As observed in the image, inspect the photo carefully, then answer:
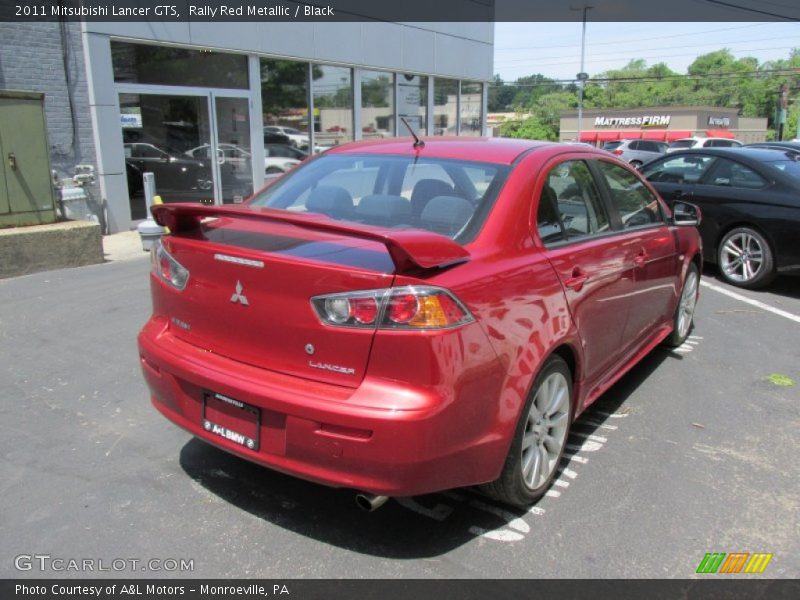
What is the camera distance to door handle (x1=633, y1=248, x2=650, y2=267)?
4064 mm

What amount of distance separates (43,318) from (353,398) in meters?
4.55

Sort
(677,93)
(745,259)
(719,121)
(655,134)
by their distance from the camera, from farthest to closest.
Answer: (677,93) < (719,121) < (655,134) < (745,259)

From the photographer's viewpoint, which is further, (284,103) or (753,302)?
(284,103)

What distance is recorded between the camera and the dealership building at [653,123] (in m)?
73.6

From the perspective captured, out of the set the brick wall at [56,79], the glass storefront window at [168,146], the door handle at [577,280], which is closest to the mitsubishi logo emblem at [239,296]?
the door handle at [577,280]

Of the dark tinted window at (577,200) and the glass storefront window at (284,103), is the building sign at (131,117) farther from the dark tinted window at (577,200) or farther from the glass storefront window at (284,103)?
the dark tinted window at (577,200)

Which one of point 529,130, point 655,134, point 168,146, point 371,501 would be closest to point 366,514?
A: point 371,501

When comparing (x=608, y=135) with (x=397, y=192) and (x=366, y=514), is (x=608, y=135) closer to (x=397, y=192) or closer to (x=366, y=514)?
(x=397, y=192)

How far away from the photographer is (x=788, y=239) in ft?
23.5

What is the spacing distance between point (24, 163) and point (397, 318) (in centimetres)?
735

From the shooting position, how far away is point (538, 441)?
3.11 meters

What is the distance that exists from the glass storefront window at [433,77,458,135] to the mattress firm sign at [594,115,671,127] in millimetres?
64192
